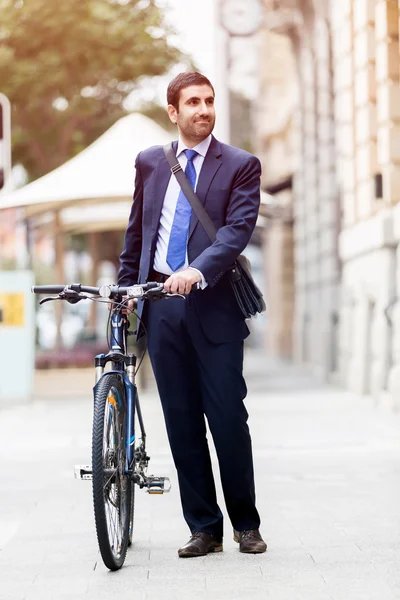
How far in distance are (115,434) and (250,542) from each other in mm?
802

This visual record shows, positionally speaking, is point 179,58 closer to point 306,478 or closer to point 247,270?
point 306,478

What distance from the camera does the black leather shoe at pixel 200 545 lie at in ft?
19.8

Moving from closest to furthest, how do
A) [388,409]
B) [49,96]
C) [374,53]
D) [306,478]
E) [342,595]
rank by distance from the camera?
[342,595] < [306,478] < [388,409] < [374,53] < [49,96]

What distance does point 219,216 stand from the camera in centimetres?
606

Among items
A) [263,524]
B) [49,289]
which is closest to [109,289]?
[49,289]

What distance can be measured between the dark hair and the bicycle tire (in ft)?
3.93

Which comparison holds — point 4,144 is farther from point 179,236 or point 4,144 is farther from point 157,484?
point 157,484

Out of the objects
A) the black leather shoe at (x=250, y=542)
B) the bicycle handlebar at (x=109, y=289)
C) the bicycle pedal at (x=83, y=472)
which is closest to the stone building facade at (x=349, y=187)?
the black leather shoe at (x=250, y=542)

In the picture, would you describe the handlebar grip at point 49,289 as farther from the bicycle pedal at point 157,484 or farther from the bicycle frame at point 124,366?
the bicycle pedal at point 157,484

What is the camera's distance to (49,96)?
1174 inches

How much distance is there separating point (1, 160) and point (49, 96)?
14.9 m

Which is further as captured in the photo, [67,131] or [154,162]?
[67,131]

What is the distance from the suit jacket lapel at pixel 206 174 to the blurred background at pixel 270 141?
8.19 metres

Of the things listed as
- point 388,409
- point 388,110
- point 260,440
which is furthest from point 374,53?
point 260,440
